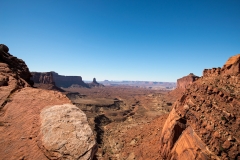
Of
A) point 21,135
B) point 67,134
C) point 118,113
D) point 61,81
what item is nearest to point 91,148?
point 67,134

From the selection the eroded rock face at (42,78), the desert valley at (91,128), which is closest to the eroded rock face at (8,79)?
the desert valley at (91,128)

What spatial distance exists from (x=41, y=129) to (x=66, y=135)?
96 cm

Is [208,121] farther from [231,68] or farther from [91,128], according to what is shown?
[91,128]

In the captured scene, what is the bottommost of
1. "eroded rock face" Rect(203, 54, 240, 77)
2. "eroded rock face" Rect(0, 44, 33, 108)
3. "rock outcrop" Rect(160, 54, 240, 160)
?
"rock outcrop" Rect(160, 54, 240, 160)

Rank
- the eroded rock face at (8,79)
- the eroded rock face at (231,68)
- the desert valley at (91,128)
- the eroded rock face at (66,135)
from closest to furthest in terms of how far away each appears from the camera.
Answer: the eroded rock face at (66,135) < the desert valley at (91,128) < the eroded rock face at (8,79) < the eroded rock face at (231,68)

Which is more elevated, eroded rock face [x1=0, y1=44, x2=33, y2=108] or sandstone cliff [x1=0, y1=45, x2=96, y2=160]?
eroded rock face [x1=0, y1=44, x2=33, y2=108]

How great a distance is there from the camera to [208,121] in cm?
1099

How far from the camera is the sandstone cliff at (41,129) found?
154 inches

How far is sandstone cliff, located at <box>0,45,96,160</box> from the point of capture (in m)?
3.90

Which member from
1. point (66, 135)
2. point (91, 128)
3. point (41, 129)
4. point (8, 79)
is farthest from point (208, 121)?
point (8, 79)

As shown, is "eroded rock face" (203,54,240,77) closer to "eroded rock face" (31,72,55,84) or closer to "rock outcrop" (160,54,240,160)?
"rock outcrop" (160,54,240,160)

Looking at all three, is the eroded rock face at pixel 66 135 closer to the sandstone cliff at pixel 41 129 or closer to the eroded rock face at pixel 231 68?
the sandstone cliff at pixel 41 129

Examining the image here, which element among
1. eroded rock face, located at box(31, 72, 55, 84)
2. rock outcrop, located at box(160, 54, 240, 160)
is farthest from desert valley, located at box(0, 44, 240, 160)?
eroded rock face, located at box(31, 72, 55, 84)

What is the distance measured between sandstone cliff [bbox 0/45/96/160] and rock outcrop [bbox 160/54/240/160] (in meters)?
8.80
